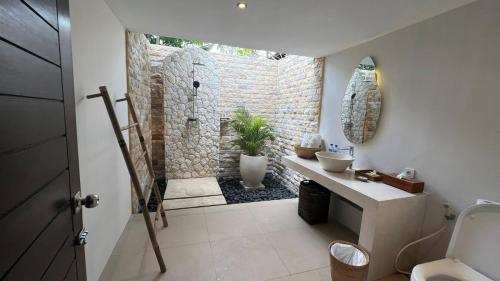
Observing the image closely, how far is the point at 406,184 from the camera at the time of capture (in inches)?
76.8

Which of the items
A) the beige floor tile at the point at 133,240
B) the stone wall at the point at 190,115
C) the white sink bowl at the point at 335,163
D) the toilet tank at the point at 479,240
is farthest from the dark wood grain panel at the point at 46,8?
the stone wall at the point at 190,115

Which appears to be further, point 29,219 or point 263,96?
point 263,96

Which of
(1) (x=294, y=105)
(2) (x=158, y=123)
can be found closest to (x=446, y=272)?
(1) (x=294, y=105)

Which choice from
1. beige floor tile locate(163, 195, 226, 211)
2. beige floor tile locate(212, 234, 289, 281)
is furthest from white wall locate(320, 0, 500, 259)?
beige floor tile locate(163, 195, 226, 211)

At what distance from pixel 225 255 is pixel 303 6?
2.40 metres

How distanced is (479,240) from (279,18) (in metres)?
2.33

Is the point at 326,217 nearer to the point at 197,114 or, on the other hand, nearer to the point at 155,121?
the point at 197,114

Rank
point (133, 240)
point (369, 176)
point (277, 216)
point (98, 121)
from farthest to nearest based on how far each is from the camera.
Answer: point (277, 216) → point (133, 240) → point (369, 176) → point (98, 121)

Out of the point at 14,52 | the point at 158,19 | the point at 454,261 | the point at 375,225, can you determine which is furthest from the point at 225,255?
the point at 158,19

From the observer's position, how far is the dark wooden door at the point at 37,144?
21.1 inches

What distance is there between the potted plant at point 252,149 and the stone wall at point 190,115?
2.01 feet

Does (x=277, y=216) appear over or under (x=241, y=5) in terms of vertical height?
under

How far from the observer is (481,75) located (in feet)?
5.19

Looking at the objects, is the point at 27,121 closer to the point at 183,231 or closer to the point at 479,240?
the point at 183,231
